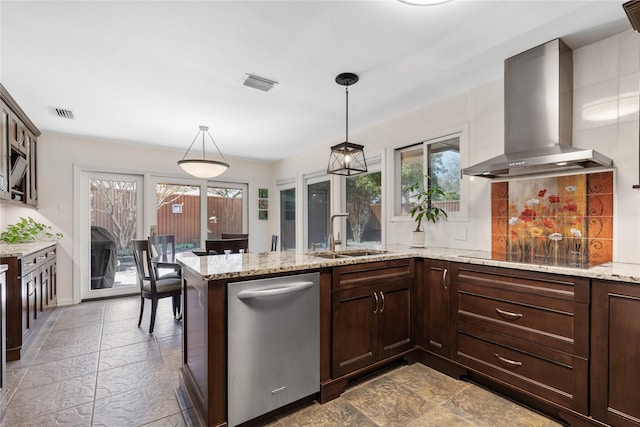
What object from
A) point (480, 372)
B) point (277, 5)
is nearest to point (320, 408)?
point (480, 372)

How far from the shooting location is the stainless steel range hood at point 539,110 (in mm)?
2080

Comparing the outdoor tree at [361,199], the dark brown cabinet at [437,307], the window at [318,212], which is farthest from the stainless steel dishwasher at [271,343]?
the window at [318,212]

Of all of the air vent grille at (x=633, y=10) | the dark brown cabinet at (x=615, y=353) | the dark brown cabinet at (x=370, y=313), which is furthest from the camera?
the dark brown cabinet at (x=370, y=313)

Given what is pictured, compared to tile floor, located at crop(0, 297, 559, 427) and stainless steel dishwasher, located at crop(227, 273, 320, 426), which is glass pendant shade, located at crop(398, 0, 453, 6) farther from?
tile floor, located at crop(0, 297, 559, 427)

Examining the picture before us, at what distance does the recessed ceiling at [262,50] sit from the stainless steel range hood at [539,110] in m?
→ 0.11

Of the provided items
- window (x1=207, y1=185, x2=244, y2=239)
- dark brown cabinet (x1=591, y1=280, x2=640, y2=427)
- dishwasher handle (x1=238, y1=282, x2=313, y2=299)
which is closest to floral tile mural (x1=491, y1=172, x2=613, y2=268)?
Answer: dark brown cabinet (x1=591, y1=280, x2=640, y2=427)

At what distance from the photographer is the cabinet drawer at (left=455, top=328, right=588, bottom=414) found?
5.57 feet

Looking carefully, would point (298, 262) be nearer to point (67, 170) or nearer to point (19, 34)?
point (19, 34)

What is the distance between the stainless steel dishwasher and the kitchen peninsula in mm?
51

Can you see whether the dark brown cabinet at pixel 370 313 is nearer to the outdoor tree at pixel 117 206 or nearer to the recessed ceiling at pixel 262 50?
the recessed ceiling at pixel 262 50

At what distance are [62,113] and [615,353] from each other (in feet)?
16.6

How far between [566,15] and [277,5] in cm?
171

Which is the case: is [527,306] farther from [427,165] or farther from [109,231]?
[109,231]

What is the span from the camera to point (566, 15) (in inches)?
71.6
